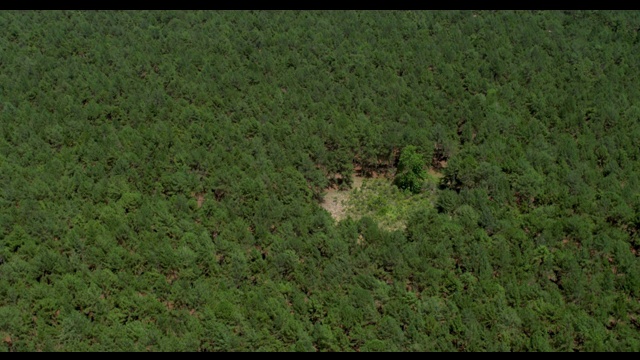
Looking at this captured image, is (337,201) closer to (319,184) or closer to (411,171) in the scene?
(319,184)

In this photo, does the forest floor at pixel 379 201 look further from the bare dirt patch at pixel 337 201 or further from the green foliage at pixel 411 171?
the green foliage at pixel 411 171

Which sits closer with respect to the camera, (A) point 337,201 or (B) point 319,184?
(B) point 319,184

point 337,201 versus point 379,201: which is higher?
point 337,201

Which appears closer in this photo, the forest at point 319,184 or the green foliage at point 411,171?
the forest at point 319,184

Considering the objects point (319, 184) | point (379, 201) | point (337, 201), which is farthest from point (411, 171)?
point (319, 184)

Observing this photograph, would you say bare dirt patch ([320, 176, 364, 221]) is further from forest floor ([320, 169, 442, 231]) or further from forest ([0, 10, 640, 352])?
forest ([0, 10, 640, 352])

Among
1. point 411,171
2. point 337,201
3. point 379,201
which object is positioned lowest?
point 379,201

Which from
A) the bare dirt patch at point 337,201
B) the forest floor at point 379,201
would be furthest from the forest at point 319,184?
the bare dirt patch at point 337,201
